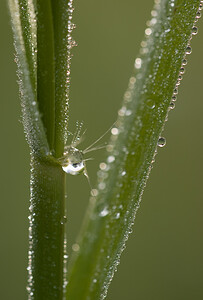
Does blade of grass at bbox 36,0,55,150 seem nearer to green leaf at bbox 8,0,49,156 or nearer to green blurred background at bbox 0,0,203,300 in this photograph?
green leaf at bbox 8,0,49,156

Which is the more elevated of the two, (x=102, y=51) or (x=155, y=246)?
(x=102, y=51)

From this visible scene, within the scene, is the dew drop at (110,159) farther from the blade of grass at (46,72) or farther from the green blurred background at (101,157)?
the green blurred background at (101,157)

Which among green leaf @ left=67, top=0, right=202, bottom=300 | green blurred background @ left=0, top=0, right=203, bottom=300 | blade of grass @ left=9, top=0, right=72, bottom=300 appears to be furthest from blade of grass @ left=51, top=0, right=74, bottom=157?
green blurred background @ left=0, top=0, right=203, bottom=300

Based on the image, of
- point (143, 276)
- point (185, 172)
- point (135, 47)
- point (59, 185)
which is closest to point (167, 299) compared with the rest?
point (143, 276)

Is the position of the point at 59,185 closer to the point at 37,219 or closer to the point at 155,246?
the point at 37,219

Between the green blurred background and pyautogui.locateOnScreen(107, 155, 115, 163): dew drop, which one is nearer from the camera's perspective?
pyautogui.locateOnScreen(107, 155, 115, 163): dew drop

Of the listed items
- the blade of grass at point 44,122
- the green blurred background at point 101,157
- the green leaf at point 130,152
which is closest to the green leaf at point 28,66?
the blade of grass at point 44,122
